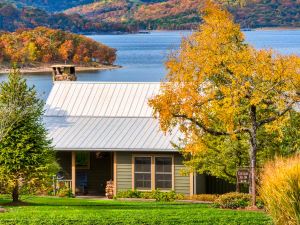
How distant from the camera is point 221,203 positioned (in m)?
23.5

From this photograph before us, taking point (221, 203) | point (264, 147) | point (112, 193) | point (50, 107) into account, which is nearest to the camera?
point (221, 203)

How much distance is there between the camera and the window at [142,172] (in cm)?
3153

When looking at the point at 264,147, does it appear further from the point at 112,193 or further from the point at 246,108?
the point at 112,193

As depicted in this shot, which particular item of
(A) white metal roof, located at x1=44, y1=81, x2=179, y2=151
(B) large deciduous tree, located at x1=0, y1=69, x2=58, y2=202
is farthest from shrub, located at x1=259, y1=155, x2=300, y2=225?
(A) white metal roof, located at x1=44, y1=81, x2=179, y2=151

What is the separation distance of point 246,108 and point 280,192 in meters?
8.21

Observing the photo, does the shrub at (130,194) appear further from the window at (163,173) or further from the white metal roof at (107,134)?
the white metal roof at (107,134)

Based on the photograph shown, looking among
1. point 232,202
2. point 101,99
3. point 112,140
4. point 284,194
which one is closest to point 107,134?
point 112,140

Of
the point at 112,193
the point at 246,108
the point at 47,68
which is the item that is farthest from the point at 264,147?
the point at 47,68

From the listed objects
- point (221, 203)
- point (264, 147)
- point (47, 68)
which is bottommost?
point (221, 203)

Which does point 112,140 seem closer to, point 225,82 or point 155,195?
point 155,195

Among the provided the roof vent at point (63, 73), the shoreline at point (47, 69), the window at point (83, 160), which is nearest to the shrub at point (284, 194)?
the window at point (83, 160)

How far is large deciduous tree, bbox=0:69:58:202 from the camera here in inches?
952

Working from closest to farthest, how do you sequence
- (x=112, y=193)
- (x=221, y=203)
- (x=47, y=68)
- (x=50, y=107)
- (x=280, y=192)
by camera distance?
(x=280, y=192)
(x=221, y=203)
(x=112, y=193)
(x=50, y=107)
(x=47, y=68)

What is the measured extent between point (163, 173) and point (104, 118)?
4377mm
